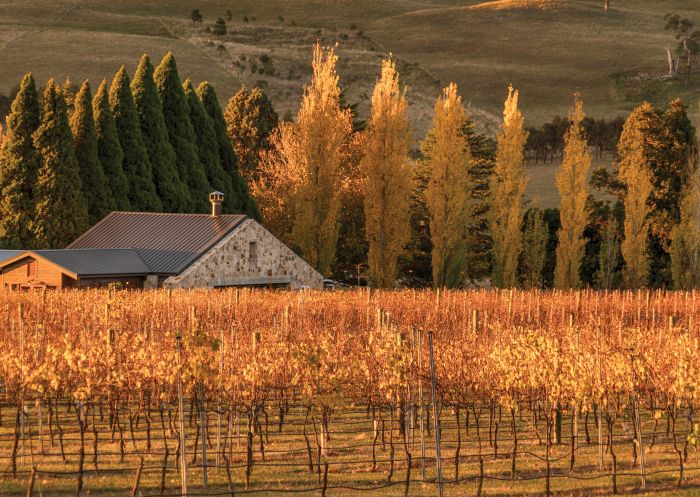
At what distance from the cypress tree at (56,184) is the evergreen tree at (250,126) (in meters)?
18.4

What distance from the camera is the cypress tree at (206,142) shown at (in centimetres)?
5647

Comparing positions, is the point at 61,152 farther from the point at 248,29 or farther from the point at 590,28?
the point at 590,28

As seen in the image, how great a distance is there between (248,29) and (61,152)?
82622 mm

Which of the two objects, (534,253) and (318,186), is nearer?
(318,186)

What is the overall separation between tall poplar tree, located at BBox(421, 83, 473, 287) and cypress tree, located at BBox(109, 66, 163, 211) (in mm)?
11383

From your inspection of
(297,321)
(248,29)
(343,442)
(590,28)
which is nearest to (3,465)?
(343,442)

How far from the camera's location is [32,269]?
40.4m

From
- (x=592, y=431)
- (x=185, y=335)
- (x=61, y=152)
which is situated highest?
(x=61, y=152)

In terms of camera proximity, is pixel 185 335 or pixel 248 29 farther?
pixel 248 29

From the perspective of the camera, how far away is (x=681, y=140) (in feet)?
183

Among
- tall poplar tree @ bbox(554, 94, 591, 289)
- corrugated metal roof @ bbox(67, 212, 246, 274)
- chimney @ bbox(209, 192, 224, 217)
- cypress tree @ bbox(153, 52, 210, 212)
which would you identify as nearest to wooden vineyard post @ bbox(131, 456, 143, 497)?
corrugated metal roof @ bbox(67, 212, 246, 274)

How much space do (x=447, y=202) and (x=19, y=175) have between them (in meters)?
16.8

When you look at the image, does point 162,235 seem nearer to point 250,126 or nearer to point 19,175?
point 19,175

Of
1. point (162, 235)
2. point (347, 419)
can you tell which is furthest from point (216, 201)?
point (347, 419)
